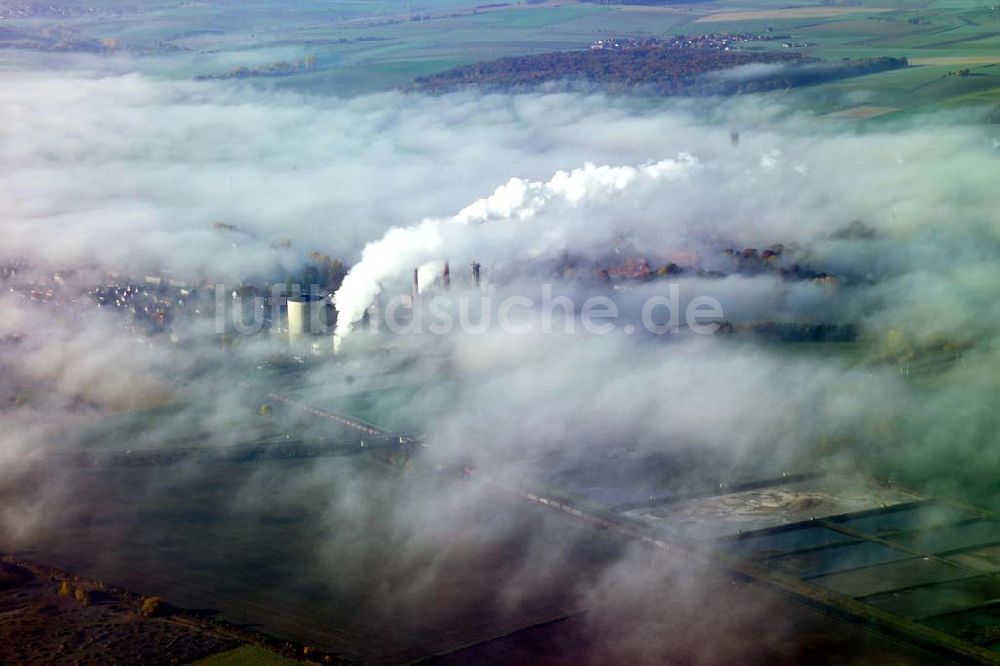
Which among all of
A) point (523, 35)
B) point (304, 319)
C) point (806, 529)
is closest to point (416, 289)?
point (304, 319)

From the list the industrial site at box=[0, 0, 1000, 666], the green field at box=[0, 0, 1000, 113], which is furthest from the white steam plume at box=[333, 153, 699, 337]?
the green field at box=[0, 0, 1000, 113]

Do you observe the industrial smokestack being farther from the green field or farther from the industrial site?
the green field

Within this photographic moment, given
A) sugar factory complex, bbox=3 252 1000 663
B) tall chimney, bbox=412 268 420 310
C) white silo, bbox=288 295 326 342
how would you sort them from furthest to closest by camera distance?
tall chimney, bbox=412 268 420 310
white silo, bbox=288 295 326 342
sugar factory complex, bbox=3 252 1000 663

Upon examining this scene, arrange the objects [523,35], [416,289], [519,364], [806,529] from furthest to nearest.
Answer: [523,35], [416,289], [519,364], [806,529]

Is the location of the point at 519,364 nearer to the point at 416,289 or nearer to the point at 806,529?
the point at 416,289

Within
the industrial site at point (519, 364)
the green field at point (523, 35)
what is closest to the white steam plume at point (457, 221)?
the industrial site at point (519, 364)

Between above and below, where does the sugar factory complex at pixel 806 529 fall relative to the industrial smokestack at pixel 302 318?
below

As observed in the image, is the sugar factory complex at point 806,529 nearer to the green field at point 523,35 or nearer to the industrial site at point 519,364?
the industrial site at point 519,364

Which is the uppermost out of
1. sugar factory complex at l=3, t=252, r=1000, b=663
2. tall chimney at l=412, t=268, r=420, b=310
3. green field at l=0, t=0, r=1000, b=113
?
green field at l=0, t=0, r=1000, b=113

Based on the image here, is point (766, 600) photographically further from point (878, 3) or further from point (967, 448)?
point (878, 3)
